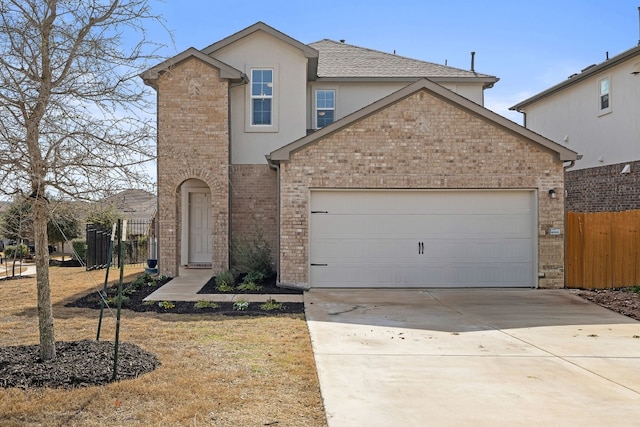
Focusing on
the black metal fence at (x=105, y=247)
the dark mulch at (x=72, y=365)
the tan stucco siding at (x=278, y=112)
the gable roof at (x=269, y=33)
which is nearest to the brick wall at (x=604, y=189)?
the tan stucco siding at (x=278, y=112)

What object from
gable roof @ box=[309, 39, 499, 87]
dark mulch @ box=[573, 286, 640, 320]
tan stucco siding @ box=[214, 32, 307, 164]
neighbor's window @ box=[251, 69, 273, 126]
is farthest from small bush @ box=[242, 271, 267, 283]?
dark mulch @ box=[573, 286, 640, 320]

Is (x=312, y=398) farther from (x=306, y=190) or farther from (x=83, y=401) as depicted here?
(x=306, y=190)

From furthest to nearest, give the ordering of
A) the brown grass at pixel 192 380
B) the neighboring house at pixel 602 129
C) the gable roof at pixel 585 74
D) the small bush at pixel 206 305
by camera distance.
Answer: the neighboring house at pixel 602 129, the gable roof at pixel 585 74, the small bush at pixel 206 305, the brown grass at pixel 192 380

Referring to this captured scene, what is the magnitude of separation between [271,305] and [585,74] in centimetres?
1483

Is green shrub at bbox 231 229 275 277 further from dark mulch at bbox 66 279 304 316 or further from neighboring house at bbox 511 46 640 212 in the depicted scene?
neighboring house at bbox 511 46 640 212

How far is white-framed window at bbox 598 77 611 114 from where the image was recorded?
19.1 metres

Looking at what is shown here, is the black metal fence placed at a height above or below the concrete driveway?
above

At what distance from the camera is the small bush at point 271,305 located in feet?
37.3

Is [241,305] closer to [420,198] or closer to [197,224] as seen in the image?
[420,198]

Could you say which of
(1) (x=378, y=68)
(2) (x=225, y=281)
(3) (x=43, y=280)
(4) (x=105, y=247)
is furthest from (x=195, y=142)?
(3) (x=43, y=280)

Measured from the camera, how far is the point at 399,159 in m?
14.2

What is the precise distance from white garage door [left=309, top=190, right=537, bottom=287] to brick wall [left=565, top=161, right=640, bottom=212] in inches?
219

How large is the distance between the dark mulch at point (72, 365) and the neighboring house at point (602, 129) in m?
16.3

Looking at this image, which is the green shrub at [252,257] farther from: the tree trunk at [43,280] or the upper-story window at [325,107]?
the tree trunk at [43,280]
